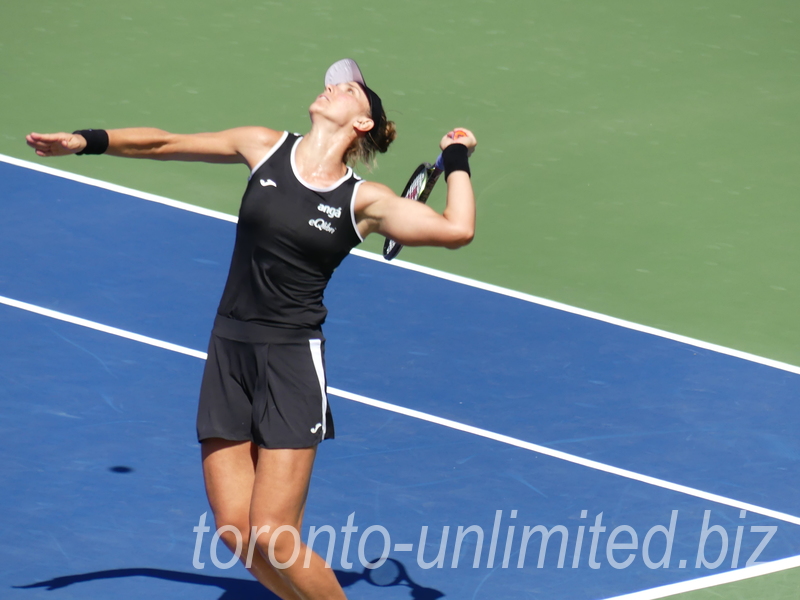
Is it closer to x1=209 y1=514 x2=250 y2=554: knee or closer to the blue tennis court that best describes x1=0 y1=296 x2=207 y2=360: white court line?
the blue tennis court

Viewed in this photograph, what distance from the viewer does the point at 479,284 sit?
30.4 feet

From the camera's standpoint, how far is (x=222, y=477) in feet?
17.0

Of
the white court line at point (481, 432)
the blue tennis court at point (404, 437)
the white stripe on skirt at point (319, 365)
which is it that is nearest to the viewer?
the white stripe on skirt at point (319, 365)

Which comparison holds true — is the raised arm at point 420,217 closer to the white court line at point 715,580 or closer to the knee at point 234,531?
the knee at point 234,531

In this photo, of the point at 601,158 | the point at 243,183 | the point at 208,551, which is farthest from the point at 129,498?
the point at 601,158

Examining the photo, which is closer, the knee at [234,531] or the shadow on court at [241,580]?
the knee at [234,531]

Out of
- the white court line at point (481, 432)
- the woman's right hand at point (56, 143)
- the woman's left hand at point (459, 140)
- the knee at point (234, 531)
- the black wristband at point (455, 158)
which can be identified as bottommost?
the knee at point (234, 531)

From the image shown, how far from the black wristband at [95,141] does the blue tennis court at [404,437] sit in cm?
213

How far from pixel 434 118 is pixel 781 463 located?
230 inches

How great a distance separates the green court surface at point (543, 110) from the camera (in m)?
9.64

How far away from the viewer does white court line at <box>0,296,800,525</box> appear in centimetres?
690

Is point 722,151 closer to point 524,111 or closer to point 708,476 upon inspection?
point 524,111

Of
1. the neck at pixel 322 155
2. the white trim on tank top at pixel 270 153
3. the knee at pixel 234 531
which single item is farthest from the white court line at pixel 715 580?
the white trim on tank top at pixel 270 153

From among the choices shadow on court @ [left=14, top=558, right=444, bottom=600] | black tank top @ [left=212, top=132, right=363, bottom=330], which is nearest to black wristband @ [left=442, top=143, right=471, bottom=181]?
black tank top @ [left=212, top=132, right=363, bottom=330]
